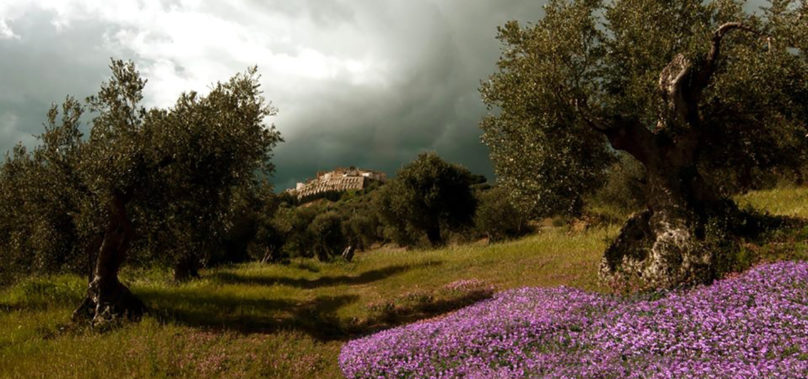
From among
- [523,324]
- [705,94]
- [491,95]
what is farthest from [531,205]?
[705,94]

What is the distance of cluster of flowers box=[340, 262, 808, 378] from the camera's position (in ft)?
23.2

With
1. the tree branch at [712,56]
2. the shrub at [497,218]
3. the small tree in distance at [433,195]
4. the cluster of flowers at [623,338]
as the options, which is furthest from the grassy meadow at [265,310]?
the shrub at [497,218]

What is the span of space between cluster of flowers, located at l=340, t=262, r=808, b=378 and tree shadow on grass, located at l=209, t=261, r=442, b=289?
13.8 meters

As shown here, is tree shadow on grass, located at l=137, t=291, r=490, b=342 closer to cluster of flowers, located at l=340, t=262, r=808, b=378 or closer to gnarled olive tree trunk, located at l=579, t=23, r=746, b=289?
cluster of flowers, located at l=340, t=262, r=808, b=378

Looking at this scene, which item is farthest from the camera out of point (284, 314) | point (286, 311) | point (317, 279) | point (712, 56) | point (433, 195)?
point (433, 195)

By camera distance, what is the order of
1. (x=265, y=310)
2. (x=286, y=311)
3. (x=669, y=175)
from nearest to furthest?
(x=669, y=175) → (x=265, y=310) → (x=286, y=311)

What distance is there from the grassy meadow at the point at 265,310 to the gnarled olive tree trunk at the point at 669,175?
1595 millimetres

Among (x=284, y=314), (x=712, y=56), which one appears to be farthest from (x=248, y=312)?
(x=712, y=56)

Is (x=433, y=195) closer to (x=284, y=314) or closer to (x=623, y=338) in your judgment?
(x=284, y=314)

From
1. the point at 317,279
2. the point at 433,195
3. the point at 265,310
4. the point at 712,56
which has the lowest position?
the point at 317,279

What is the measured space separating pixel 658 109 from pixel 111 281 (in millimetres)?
20495

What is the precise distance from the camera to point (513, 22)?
1644 cm

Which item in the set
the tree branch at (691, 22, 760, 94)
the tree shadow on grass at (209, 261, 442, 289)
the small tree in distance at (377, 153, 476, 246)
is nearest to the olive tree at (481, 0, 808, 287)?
the tree branch at (691, 22, 760, 94)

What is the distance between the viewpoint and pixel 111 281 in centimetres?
1430
